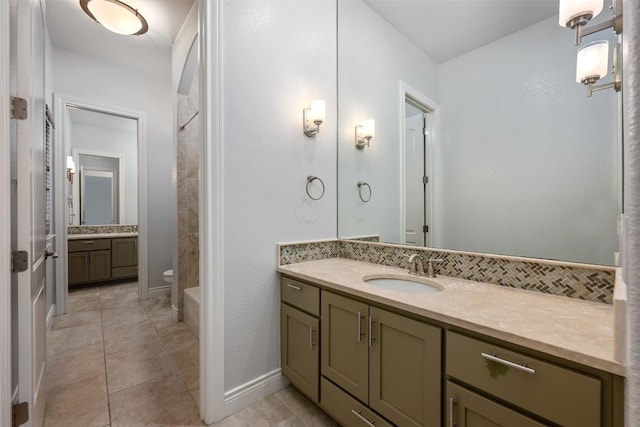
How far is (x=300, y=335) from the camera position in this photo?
165cm

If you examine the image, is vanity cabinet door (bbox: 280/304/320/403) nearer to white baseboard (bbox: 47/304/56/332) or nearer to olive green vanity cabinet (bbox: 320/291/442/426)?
olive green vanity cabinet (bbox: 320/291/442/426)

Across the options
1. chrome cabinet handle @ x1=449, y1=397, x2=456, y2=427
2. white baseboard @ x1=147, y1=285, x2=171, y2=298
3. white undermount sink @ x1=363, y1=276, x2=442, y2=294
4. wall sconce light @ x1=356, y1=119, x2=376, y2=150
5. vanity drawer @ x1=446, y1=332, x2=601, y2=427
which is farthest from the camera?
white baseboard @ x1=147, y1=285, x2=171, y2=298

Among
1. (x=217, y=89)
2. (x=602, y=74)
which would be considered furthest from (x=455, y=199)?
(x=217, y=89)

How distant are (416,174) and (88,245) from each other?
4.73 metres

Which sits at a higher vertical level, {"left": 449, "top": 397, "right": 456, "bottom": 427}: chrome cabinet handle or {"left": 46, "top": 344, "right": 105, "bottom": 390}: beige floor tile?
{"left": 449, "top": 397, "right": 456, "bottom": 427}: chrome cabinet handle

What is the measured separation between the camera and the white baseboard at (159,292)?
3.61 m

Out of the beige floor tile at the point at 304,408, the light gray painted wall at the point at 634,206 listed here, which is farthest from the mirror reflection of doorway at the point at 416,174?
the light gray painted wall at the point at 634,206

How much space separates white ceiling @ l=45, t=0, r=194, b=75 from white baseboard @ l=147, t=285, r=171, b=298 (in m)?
2.80

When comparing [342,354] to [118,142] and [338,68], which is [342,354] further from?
[118,142]

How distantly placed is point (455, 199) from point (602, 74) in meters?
0.75

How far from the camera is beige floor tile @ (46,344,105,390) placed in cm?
190

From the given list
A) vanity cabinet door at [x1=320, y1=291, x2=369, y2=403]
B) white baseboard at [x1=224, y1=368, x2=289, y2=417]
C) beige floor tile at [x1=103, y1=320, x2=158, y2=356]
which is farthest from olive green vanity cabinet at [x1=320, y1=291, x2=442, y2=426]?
beige floor tile at [x1=103, y1=320, x2=158, y2=356]

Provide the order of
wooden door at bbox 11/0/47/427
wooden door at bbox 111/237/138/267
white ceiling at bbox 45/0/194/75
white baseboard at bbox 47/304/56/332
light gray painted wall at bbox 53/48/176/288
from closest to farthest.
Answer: wooden door at bbox 11/0/47/427 → white ceiling at bbox 45/0/194/75 → white baseboard at bbox 47/304/56/332 → light gray painted wall at bbox 53/48/176/288 → wooden door at bbox 111/237/138/267

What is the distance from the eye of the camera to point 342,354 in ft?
4.59
